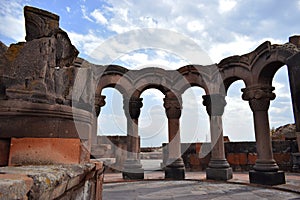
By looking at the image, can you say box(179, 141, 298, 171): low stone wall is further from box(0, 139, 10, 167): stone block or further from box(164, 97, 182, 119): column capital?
box(0, 139, 10, 167): stone block

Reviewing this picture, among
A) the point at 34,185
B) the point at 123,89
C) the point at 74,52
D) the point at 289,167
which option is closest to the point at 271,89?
the point at 289,167

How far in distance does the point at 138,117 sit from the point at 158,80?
1.63 meters

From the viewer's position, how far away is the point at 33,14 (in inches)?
103

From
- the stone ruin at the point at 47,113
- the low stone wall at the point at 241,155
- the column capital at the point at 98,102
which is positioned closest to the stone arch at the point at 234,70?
the stone ruin at the point at 47,113

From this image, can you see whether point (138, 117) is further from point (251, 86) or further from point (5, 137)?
point (5, 137)

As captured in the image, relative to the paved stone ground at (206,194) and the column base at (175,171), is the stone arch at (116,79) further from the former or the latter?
the paved stone ground at (206,194)

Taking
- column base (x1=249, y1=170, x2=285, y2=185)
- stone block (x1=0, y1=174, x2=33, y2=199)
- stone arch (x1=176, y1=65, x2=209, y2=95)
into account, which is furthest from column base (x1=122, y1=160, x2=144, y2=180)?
stone block (x1=0, y1=174, x2=33, y2=199)

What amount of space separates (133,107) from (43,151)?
22.1 feet

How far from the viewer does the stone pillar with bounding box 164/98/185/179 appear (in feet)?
26.5

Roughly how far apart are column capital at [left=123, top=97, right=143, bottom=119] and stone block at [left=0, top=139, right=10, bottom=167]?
676 centimetres

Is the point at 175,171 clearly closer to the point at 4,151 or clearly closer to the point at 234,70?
the point at 234,70

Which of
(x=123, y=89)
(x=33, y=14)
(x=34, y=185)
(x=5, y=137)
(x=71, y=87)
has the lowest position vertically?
(x=34, y=185)

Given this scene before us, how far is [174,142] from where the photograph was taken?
27.5 feet

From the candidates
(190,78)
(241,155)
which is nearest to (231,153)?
(241,155)
